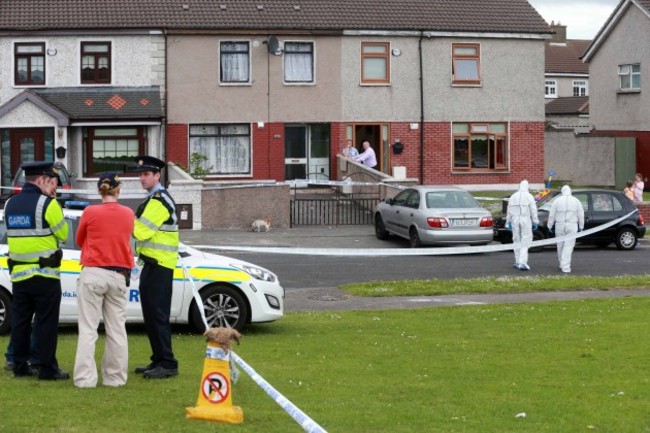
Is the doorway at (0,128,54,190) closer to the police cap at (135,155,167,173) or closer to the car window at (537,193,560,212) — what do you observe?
the car window at (537,193,560,212)

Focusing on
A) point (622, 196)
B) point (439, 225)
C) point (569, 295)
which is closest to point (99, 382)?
point (569, 295)

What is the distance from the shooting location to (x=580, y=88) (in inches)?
3000

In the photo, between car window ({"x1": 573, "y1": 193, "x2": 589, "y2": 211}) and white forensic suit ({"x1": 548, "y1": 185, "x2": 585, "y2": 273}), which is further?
car window ({"x1": 573, "y1": 193, "x2": 589, "y2": 211})

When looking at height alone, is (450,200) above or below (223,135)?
below

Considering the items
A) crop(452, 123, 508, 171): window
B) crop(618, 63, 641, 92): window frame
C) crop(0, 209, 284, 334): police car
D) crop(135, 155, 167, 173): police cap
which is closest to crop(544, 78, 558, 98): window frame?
crop(618, 63, 641, 92): window frame

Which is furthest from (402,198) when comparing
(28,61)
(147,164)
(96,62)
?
(147,164)

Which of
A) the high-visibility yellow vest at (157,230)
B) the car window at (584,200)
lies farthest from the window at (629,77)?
the high-visibility yellow vest at (157,230)

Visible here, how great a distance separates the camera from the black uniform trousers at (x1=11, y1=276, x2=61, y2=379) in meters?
9.90

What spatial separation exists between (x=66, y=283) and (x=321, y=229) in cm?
1800

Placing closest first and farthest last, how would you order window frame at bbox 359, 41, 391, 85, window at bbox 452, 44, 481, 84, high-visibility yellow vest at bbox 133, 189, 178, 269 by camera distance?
high-visibility yellow vest at bbox 133, 189, 178, 269
window frame at bbox 359, 41, 391, 85
window at bbox 452, 44, 481, 84

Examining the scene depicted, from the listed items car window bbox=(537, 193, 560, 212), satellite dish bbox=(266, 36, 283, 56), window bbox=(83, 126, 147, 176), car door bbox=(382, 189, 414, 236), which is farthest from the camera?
satellite dish bbox=(266, 36, 283, 56)

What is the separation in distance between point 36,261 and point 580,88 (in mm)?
69387

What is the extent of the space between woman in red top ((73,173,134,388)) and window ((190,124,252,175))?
27.6 metres

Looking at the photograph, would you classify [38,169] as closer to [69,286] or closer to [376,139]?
[69,286]
